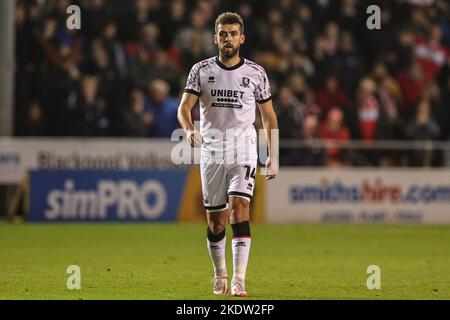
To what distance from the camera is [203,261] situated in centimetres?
1352

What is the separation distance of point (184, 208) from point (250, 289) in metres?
10.3

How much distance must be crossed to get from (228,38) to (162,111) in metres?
10.8

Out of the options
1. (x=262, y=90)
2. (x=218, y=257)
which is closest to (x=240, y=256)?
(x=218, y=257)

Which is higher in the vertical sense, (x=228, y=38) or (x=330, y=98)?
(x=228, y=38)

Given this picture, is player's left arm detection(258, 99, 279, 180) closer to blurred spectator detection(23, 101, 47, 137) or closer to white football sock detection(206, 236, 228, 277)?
white football sock detection(206, 236, 228, 277)

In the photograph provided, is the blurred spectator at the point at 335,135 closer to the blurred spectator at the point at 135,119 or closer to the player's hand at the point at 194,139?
the blurred spectator at the point at 135,119

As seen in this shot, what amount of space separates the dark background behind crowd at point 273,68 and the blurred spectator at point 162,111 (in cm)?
2

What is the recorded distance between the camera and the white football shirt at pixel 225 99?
32.4ft

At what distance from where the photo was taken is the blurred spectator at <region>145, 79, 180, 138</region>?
66.4 feet

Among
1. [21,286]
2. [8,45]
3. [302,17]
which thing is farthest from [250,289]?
[302,17]

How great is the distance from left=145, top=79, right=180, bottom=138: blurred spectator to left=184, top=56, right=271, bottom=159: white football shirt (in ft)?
33.5

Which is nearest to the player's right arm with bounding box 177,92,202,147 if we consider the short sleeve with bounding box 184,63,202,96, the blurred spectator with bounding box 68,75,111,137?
the short sleeve with bounding box 184,63,202,96

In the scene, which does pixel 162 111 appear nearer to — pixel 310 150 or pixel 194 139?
pixel 310 150

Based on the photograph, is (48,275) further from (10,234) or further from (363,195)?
(363,195)
